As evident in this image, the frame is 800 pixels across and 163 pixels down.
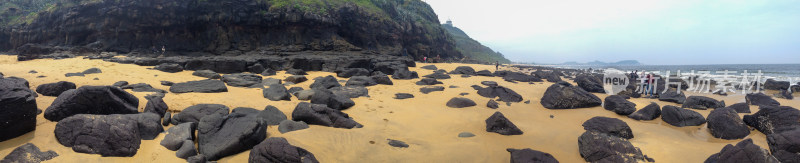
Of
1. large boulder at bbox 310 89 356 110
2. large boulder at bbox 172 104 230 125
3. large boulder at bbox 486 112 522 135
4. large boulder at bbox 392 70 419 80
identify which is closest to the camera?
large boulder at bbox 172 104 230 125

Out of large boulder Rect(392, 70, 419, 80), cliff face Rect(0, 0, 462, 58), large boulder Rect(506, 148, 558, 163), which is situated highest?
cliff face Rect(0, 0, 462, 58)

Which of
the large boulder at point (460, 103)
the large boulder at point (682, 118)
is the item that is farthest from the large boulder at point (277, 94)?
the large boulder at point (682, 118)

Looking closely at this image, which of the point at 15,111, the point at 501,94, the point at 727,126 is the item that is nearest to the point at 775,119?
the point at 727,126

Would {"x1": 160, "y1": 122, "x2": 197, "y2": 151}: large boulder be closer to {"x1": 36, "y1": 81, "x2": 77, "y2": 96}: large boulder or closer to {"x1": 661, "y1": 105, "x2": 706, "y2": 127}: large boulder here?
{"x1": 36, "y1": 81, "x2": 77, "y2": 96}: large boulder

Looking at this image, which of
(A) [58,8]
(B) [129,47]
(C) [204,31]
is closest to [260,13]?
(C) [204,31]

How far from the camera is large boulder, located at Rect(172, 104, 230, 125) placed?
6234 millimetres

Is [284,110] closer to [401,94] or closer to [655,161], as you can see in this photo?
[401,94]

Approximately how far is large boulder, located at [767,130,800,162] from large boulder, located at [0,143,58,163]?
1050cm

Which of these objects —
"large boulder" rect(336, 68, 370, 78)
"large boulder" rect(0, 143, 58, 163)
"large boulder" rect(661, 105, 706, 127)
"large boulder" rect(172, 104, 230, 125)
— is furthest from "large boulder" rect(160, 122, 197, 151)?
"large boulder" rect(336, 68, 370, 78)

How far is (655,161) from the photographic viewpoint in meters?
5.47

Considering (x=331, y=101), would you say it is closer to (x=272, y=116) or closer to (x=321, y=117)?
(x=321, y=117)

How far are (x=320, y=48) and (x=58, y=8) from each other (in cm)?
2592

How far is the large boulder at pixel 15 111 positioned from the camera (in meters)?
4.21

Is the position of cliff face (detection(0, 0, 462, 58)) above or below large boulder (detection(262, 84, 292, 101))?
above
